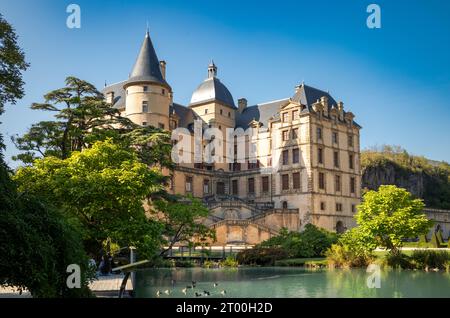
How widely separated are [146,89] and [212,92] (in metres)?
13.0

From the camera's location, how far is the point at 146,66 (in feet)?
151

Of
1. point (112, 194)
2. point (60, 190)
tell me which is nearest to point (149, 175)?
point (112, 194)

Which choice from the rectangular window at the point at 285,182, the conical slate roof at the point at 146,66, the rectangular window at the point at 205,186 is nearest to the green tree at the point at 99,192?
the conical slate roof at the point at 146,66

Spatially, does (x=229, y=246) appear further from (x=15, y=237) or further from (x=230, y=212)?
(x=15, y=237)

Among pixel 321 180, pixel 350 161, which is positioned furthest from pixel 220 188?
pixel 350 161

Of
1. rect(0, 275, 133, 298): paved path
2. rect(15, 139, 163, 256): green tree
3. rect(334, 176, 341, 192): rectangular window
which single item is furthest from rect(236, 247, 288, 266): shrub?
rect(334, 176, 341, 192): rectangular window

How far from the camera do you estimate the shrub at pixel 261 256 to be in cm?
3241

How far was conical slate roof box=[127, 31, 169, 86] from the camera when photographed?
45731mm

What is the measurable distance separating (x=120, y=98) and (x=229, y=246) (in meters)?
22.0

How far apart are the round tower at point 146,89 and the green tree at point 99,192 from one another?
2810 centimetres

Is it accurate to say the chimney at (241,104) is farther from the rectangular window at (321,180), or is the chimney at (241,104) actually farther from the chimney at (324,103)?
the rectangular window at (321,180)

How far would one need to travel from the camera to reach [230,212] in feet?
146

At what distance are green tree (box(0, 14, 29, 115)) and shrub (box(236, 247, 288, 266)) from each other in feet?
62.2
